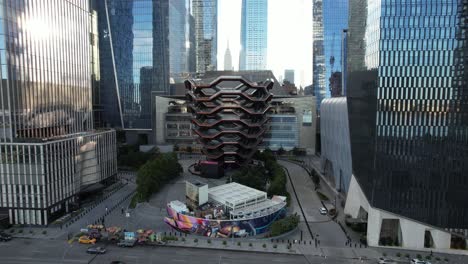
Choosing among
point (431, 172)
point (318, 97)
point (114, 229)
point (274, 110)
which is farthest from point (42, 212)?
point (318, 97)

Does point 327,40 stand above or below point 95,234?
above

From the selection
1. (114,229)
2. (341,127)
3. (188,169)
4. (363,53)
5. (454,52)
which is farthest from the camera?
(188,169)

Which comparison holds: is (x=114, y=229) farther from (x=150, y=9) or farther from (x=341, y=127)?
(x=150, y=9)

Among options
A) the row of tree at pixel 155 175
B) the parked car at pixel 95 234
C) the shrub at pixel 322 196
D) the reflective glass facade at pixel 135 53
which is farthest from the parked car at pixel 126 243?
the reflective glass facade at pixel 135 53

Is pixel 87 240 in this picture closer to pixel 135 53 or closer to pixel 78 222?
pixel 78 222

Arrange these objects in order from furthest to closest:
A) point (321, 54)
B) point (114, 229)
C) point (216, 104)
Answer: point (321, 54) → point (216, 104) → point (114, 229)

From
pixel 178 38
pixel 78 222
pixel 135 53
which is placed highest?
pixel 178 38

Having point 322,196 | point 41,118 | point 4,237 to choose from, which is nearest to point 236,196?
point 322,196
